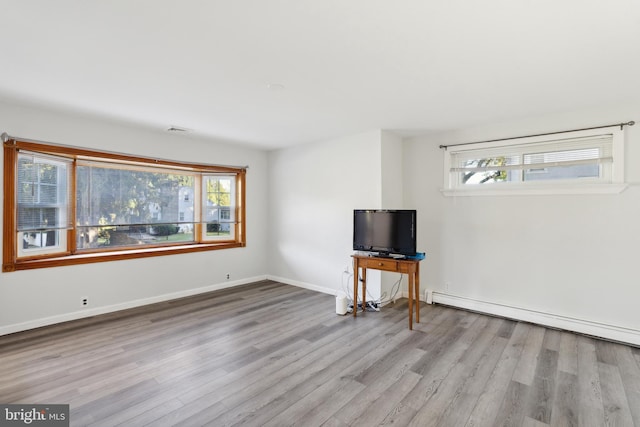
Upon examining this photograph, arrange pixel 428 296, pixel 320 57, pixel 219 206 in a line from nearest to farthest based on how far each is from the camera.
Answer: pixel 320 57
pixel 428 296
pixel 219 206

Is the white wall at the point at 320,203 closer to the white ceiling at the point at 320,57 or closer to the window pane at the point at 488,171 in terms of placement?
the white ceiling at the point at 320,57

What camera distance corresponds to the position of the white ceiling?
68.0 inches

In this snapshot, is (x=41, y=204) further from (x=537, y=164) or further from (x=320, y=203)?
(x=537, y=164)

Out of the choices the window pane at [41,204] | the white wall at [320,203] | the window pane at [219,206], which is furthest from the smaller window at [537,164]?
the window pane at [41,204]

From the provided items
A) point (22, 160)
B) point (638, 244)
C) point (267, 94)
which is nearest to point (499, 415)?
point (638, 244)

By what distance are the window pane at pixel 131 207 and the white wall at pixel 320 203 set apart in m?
1.48

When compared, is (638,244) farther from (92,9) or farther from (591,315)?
(92,9)

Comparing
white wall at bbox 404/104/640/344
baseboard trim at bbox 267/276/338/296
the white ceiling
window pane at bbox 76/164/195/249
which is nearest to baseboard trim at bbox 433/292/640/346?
white wall at bbox 404/104/640/344

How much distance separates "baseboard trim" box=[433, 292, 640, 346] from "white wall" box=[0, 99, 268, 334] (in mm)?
3242

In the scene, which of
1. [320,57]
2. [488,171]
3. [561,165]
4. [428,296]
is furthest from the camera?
[428,296]

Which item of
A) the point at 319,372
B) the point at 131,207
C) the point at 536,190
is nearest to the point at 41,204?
the point at 131,207

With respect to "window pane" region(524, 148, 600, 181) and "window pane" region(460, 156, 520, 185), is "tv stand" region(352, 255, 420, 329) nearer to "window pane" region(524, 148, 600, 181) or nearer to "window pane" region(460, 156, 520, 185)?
"window pane" region(460, 156, 520, 185)

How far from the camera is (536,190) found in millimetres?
3576

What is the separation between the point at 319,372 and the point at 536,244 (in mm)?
2851
